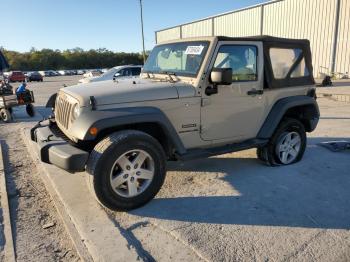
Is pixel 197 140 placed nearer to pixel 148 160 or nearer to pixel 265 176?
pixel 148 160

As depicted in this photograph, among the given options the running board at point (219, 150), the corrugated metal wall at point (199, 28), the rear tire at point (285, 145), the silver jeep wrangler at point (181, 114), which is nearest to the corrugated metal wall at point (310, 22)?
the corrugated metal wall at point (199, 28)

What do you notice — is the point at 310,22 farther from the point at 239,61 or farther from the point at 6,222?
the point at 6,222

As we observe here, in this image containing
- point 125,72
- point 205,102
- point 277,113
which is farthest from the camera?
point 125,72

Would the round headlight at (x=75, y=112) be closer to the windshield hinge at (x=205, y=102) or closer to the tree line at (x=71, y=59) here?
the windshield hinge at (x=205, y=102)

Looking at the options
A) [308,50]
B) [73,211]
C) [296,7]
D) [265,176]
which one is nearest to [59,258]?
[73,211]

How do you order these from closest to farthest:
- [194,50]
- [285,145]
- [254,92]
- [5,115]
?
[194,50] < [254,92] < [285,145] < [5,115]

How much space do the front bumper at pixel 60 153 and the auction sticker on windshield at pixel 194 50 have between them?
1.97m

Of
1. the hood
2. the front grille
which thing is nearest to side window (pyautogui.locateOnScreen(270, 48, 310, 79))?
the hood

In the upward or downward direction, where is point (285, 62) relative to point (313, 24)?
downward

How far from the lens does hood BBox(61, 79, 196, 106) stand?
12.3 ft

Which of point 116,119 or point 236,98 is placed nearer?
point 116,119

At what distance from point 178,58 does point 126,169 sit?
1823 mm

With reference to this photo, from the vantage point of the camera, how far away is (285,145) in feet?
17.6

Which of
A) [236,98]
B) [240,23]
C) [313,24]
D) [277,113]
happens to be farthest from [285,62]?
[240,23]
